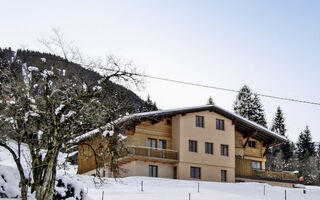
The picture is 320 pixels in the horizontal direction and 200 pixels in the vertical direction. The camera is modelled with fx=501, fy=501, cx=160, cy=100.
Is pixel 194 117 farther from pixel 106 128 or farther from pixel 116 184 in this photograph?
pixel 106 128

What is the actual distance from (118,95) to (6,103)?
5275mm

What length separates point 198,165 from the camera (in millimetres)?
42500

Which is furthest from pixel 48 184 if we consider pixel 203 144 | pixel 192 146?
pixel 203 144

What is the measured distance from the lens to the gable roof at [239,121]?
135ft

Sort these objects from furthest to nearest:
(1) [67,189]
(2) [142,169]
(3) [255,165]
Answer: (3) [255,165] → (2) [142,169] → (1) [67,189]

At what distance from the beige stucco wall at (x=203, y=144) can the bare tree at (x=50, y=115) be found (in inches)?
776

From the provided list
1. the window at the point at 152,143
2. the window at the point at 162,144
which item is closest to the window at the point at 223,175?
the window at the point at 162,144

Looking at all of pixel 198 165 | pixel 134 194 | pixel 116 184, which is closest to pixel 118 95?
pixel 134 194

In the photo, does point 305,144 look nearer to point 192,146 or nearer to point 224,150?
Answer: point 224,150

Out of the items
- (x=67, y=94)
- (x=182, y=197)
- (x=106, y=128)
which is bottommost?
(x=182, y=197)

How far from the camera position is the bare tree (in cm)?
2023

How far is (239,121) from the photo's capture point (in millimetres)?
45688

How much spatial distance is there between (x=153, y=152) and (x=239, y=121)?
953 cm

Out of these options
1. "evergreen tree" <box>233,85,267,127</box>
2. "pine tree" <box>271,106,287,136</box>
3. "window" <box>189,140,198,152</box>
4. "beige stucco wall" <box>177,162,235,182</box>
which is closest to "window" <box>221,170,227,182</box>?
"beige stucco wall" <box>177,162,235,182</box>
